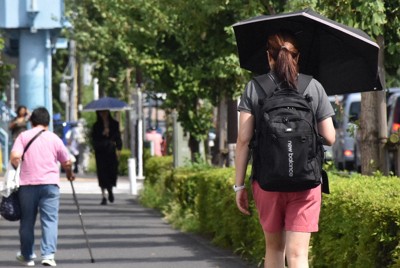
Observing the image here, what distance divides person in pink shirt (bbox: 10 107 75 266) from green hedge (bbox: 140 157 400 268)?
71.3 inches

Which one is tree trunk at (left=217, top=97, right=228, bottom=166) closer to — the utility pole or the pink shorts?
the utility pole

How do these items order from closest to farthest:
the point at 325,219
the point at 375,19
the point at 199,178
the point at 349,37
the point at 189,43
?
the point at 349,37, the point at 325,219, the point at 375,19, the point at 199,178, the point at 189,43

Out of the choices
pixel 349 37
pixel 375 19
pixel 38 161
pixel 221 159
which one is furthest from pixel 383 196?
pixel 221 159

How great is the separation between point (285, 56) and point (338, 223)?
111 inches

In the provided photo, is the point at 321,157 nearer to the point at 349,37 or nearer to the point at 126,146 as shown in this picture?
the point at 349,37

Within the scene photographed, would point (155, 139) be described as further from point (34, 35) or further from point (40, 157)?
point (40, 157)

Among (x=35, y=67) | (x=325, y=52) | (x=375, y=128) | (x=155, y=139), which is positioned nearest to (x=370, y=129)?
(x=375, y=128)

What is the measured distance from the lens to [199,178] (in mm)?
18438

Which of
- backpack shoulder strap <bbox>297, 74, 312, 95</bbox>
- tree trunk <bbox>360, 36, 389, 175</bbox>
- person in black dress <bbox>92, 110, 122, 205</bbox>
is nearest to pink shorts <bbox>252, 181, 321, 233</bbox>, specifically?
backpack shoulder strap <bbox>297, 74, 312, 95</bbox>

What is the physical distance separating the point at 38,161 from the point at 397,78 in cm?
405

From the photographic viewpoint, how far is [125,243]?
664 inches

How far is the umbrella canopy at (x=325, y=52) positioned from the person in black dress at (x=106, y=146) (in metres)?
15.5

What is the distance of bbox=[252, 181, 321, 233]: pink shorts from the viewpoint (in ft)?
26.3

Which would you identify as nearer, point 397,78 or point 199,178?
point 397,78
